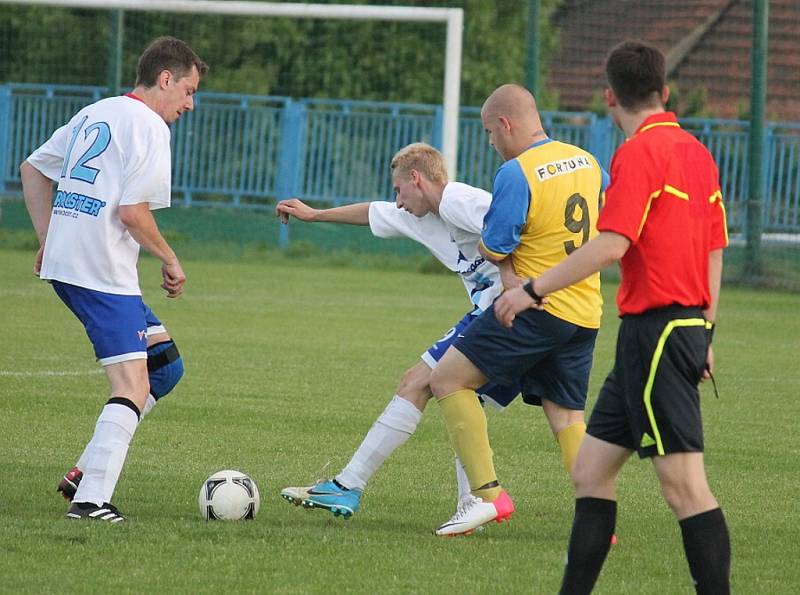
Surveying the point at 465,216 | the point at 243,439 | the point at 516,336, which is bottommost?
the point at 243,439

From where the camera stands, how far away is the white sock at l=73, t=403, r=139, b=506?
620cm

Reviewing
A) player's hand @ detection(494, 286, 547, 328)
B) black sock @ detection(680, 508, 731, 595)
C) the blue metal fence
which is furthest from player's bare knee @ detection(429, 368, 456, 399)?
the blue metal fence

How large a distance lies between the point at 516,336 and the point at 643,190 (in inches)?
64.3

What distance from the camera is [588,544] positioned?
4805 millimetres

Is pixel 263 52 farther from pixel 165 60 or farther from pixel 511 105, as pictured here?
pixel 511 105

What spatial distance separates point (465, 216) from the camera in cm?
649

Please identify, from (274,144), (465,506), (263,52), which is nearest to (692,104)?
(263,52)

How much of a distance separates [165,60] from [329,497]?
205cm

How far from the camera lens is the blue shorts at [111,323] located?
20.5ft

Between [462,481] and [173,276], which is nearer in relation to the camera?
[173,276]

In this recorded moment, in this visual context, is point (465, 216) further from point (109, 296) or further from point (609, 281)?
point (609, 281)

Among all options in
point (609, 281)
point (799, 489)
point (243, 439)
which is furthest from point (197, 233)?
point (799, 489)

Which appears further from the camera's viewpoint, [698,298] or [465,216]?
[465,216]

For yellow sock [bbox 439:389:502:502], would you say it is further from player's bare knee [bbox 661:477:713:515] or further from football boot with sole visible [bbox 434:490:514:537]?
player's bare knee [bbox 661:477:713:515]
